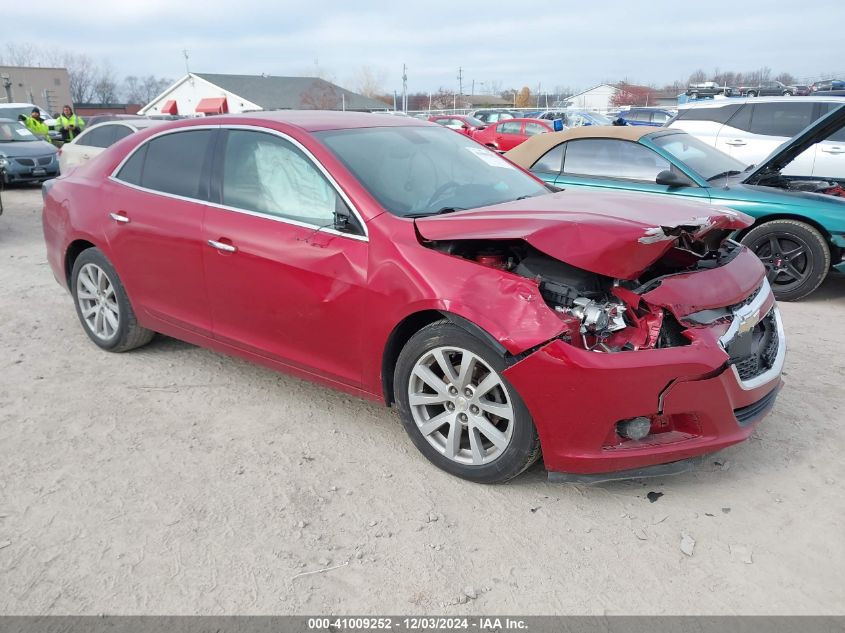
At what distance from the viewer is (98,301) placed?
15.5ft

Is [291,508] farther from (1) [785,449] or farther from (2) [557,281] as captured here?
(1) [785,449]

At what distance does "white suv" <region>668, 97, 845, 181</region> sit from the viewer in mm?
8852

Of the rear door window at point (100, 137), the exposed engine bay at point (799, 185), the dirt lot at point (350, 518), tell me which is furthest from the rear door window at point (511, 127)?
the dirt lot at point (350, 518)

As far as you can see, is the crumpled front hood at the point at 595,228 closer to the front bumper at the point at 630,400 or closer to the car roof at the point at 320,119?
the front bumper at the point at 630,400

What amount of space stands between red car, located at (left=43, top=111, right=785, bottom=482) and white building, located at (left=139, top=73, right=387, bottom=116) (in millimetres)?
53691

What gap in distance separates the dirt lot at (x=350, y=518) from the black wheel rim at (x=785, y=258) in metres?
2.13

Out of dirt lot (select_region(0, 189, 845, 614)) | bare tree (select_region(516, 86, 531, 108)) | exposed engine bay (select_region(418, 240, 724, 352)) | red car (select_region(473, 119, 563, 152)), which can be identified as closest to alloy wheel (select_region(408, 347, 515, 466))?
dirt lot (select_region(0, 189, 845, 614))

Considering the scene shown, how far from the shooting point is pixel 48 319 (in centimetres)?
548

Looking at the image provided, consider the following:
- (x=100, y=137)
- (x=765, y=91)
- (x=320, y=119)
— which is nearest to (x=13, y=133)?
(x=100, y=137)

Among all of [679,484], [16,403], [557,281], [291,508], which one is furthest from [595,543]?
[16,403]

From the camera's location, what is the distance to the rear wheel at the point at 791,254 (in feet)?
19.2

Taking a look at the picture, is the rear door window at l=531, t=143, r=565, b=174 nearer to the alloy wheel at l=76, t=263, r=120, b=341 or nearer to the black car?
the alloy wheel at l=76, t=263, r=120, b=341

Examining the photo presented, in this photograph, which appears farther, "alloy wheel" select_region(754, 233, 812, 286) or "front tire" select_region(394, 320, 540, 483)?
"alloy wheel" select_region(754, 233, 812, 286)

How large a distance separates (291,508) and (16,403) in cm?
211
